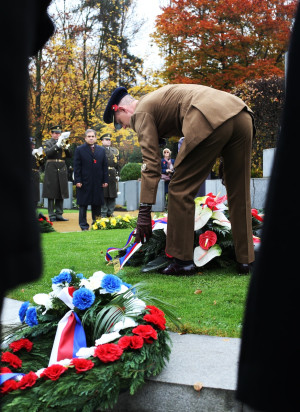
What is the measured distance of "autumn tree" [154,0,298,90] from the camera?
23203 mm

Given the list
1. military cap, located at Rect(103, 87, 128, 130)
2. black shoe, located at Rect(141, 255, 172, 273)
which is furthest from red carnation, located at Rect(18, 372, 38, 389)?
military cap, located at Rect(103, 87, 128, 130)

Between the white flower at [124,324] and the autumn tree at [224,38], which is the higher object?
→ the autumn tree at [224,38]

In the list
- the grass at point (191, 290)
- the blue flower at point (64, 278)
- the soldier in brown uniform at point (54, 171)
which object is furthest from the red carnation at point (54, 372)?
the soldier in brown uniform at point (54, 171)

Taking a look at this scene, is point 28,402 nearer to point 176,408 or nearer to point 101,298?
point 176,408

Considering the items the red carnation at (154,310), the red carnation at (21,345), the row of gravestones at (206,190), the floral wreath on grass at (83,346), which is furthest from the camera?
the row of gravestones at (206,190)

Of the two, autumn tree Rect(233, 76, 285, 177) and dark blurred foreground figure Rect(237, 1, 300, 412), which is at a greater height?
autumn tree Rect(233, 76, 285, 177)

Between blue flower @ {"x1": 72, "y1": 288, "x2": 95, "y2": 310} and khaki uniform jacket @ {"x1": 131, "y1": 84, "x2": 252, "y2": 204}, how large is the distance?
1.81m

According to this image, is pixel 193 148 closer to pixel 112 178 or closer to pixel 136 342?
pixel 136 342

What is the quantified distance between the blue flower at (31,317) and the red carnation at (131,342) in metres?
0.58

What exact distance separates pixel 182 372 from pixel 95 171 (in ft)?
31.2

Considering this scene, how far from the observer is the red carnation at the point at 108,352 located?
2.29 meters

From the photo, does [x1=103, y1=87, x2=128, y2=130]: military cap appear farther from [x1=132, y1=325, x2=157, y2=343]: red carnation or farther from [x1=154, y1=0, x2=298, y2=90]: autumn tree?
[x1=154, y1=0, x2=298, y2=90]: autumn tree

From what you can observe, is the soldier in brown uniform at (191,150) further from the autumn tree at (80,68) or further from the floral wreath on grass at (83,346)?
the autumn tree at (80,68)

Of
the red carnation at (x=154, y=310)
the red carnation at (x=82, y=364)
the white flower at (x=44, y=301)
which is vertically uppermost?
the white flower at (x=44, y=301)
